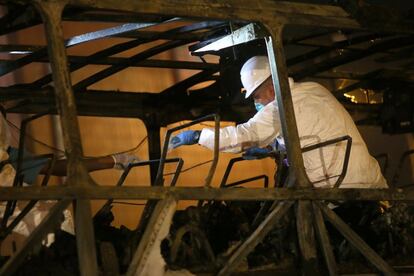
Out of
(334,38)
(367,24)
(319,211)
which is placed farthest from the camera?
(334,38)

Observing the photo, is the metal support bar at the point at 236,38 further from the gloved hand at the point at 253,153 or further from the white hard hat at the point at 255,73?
the gloved hand at the point at 253,153

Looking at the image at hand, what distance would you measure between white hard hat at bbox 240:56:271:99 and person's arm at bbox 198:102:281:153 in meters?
0.32

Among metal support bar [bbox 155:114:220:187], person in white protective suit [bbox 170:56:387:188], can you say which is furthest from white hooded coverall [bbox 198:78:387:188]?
metal support bar [bbox 155:114:220:187]

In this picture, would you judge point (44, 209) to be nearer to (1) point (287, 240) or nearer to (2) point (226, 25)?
(1) point (287, 240)

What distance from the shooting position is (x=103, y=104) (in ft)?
23.1

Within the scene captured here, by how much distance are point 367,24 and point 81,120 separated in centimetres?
442

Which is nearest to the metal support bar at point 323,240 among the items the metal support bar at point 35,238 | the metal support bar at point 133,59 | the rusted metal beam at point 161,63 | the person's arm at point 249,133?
the person's arm at point 249,133

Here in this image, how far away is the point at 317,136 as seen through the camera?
16.7 ft

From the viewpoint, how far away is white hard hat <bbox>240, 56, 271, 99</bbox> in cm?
555

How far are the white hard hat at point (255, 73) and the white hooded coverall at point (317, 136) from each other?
0.39m

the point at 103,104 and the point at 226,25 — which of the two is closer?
the point at 226,25

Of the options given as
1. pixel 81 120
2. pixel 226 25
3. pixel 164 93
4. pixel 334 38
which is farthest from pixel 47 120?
pixel 334 38

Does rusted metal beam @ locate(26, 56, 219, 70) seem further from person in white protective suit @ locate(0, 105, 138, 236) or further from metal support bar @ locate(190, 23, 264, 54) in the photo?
person in white protective suit @ locate(0, 105, 138, 236)

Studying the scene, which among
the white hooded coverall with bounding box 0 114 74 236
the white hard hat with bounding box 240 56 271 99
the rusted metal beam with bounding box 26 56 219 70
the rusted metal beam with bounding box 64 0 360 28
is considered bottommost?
the white hooded coverall with bounding box 0 114 74 236
